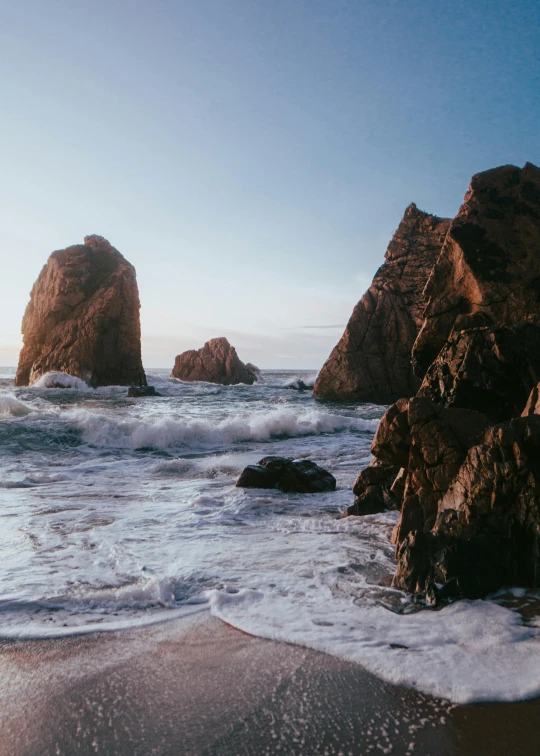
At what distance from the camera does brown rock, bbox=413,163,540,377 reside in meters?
6.43

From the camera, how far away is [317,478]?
7727 millimetres

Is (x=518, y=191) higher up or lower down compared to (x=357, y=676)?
higher up

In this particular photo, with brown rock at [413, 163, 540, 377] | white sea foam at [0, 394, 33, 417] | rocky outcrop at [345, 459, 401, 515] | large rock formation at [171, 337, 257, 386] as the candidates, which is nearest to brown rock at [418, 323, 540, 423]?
brown rock at [413, 163, 540, 377]

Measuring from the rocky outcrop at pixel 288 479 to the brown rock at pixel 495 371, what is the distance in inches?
108

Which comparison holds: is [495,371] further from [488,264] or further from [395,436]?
[488,264]

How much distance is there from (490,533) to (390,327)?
79.8 ft

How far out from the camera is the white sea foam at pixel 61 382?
120 ft

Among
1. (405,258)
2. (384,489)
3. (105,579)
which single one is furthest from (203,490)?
(405,258)

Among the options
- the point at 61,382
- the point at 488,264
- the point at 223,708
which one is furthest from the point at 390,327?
the point at 223,708

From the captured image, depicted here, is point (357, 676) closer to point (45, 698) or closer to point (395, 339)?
point (45, 698)

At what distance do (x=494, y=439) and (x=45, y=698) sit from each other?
139 inches

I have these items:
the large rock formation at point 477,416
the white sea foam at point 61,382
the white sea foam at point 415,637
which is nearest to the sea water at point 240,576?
the white sea foam at point 415,637

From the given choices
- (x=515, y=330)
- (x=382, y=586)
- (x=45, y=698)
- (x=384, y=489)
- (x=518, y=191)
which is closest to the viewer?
(x=45, y=698)

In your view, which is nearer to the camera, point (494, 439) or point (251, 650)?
point (251, 650)
